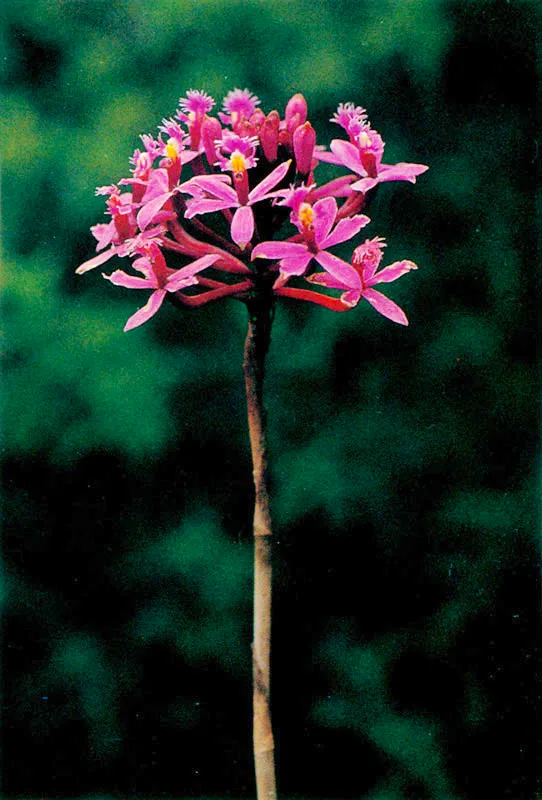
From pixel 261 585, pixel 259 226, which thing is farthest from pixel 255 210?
pixel 261 585

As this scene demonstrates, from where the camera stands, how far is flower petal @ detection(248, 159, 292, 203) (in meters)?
0.43

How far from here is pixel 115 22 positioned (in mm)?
647

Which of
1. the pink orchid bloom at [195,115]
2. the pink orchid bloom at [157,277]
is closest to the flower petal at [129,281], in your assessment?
the pink orchid bloom at [157,277]

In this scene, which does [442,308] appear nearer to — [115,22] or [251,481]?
[251,481]

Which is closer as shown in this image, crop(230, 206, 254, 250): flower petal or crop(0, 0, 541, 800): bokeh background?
crop(230, 206, 254, 250): flower petal

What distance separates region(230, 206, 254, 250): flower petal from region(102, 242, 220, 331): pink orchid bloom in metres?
0.02

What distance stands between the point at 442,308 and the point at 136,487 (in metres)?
0.34

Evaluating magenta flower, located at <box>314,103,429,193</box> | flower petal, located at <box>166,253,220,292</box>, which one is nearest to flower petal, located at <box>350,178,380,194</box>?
magenta flower, located at <box>314,103,429,193</box>

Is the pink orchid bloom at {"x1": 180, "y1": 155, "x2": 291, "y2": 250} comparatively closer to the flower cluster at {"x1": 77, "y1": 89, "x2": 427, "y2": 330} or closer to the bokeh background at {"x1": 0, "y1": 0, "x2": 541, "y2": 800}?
the flower cluster at {"x1": 77, "y1": 89, "x2": 427, "y2": 330}

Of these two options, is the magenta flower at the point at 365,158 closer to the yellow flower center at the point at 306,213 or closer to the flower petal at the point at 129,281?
the yellow flower center at the point at 306,213

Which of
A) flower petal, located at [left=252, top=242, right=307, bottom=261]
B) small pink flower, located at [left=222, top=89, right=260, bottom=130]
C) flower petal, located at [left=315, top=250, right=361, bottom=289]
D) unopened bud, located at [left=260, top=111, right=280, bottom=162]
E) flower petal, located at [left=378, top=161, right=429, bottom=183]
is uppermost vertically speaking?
small pink flower, located at [left=222, top=89, right=260, bottom=130]

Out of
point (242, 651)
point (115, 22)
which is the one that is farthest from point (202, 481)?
point (115, 22)

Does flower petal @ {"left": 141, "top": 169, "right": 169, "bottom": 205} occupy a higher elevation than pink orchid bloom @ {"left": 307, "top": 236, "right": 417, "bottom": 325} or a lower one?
higher

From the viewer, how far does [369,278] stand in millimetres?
458
